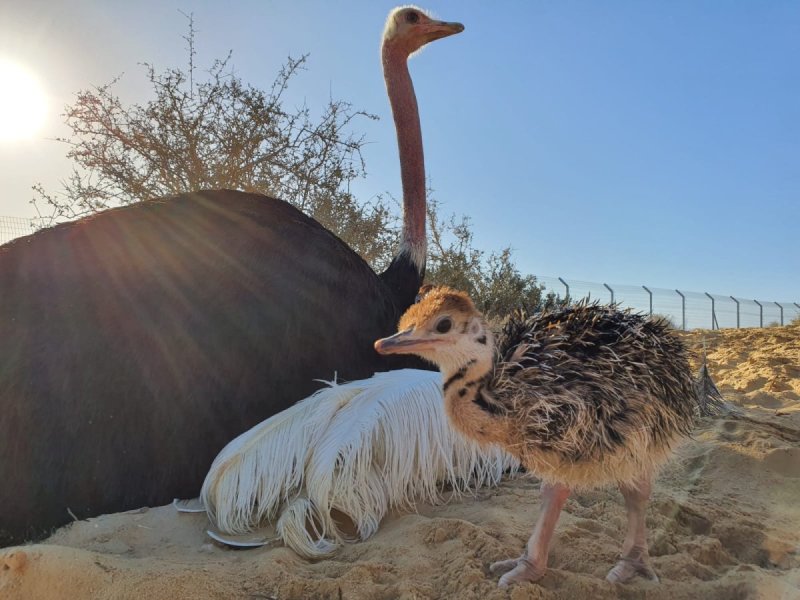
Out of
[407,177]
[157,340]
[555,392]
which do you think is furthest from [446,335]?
[407,177]

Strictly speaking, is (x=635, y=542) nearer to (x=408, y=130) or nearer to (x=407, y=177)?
(x=407, y=177)

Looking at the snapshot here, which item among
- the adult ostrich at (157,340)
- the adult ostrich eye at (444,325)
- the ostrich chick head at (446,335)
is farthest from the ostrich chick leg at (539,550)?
the adult ostrich at (157,340)

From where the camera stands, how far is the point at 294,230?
373 centimetres

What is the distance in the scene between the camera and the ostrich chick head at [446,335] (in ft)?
6.27

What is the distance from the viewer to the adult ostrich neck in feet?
16.2

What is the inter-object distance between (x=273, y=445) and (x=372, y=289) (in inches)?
49.6

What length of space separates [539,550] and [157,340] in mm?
1897

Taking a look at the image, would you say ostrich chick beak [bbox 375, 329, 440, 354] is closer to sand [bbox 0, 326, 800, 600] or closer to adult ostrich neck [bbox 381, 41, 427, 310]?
sand [bbox 0, 326, 800, 600]

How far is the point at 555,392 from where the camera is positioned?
6.46 feet

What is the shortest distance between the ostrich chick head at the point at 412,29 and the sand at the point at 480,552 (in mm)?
4323

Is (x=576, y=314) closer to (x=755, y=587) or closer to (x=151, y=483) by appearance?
(x=755, y=587)

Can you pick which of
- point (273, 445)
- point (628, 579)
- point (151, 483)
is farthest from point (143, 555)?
point (628, 579)

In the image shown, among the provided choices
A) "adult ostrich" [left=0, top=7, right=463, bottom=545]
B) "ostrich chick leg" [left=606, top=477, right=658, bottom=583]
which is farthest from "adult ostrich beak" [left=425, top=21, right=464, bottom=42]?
"ostrich chick leg" [left=606, top=477, right=658, bottom=583]

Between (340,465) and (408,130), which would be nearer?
(340,465)
